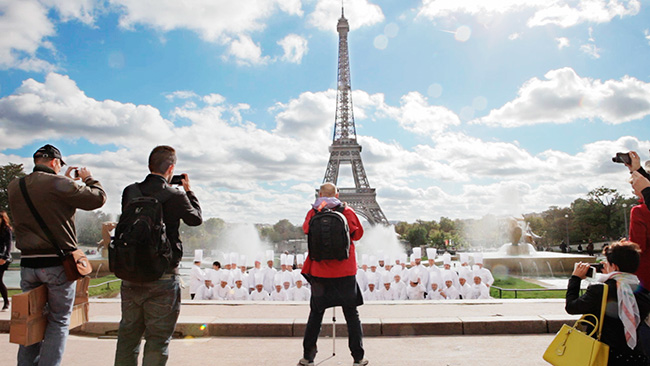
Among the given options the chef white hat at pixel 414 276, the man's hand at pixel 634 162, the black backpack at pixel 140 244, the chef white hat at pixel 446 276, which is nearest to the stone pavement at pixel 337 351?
the black backpack at pixel 140 244

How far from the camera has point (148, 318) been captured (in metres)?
3.51

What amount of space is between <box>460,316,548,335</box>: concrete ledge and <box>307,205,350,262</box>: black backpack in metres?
2.65

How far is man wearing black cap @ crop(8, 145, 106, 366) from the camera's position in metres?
3.69

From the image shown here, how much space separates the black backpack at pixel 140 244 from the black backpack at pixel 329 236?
1466 mm

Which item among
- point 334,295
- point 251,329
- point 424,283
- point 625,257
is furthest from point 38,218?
point 424,283

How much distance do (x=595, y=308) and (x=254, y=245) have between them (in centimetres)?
4797

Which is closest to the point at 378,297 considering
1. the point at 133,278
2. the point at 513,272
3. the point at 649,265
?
the point at 649,265

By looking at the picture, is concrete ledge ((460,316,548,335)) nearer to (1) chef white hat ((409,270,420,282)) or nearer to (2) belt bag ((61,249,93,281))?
(2) belt bag ((61,249,93,281))

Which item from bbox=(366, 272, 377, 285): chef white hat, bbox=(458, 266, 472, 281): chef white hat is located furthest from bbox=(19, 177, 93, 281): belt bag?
bbox=(458, 266, 472, 281): chef white hat

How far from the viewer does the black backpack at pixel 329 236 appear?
4414 mm

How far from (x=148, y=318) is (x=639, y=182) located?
396 centimetres

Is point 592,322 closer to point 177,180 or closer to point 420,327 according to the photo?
point 420,327

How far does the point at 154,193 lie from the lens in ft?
11.8

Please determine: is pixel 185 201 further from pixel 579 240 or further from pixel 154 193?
pixel 579 240
